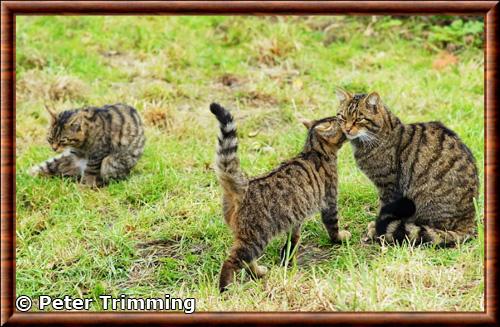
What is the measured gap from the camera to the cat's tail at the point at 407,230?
5.75 meters

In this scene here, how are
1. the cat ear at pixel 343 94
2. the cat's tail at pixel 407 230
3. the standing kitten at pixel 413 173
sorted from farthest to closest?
the cat ear at pixel 343 94 < the standing kitten at pixel 413 173 < the cat's tail at pixel 407 230

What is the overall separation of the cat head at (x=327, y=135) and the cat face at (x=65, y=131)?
2690mm

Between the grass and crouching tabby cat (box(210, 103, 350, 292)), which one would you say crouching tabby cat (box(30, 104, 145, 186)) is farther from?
crouching tabby cat (box(210, 103, 350, 292))

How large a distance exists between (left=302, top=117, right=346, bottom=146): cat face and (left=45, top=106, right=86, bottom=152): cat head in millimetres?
2688

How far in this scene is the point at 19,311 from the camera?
501 cm

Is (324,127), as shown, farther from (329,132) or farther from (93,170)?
(93,170)

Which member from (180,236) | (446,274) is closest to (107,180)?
(180,236)

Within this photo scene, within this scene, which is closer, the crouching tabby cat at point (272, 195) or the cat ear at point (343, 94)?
the crouching tabby cat at point (272, 195)

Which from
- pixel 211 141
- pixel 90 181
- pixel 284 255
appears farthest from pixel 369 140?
pixel 90 181

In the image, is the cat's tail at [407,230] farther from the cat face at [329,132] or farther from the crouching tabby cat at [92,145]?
the crouching tabby cat at [92,145]

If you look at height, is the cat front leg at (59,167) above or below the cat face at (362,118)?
below

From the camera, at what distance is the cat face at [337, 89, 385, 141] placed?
6039 millimetres

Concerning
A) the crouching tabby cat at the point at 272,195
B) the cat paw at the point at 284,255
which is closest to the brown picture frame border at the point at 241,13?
the crouching tabby cat at the point at 272,195

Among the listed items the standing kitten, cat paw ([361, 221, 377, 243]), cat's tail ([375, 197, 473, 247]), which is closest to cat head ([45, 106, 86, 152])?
the standing kitten
